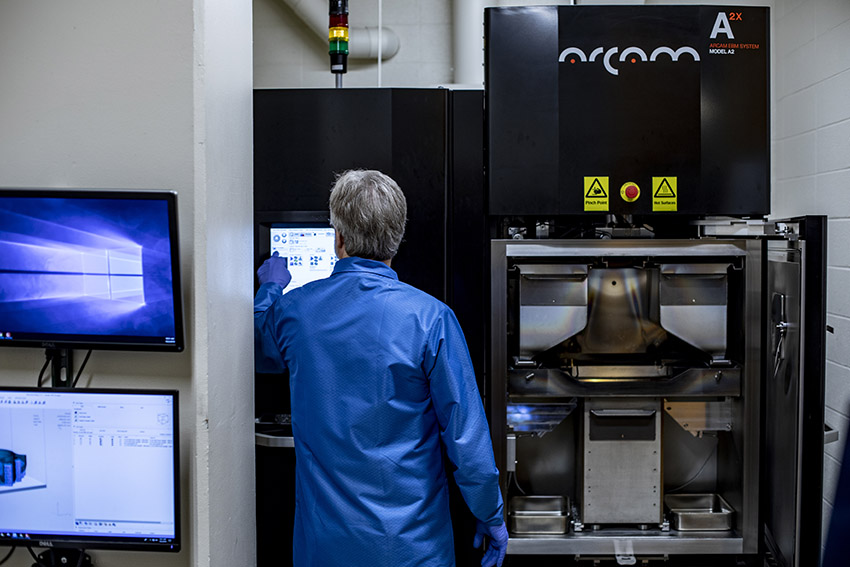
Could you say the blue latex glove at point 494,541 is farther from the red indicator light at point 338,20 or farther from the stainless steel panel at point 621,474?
the red indicator light at point 338,20

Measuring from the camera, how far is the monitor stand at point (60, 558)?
1.36 metres

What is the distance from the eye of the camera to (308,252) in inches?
74.2

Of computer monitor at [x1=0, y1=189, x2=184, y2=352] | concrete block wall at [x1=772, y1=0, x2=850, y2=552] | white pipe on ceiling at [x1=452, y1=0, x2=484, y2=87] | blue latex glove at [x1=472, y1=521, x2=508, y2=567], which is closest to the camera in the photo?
computer monitor at [x1=0, y1=189, x2=184, y2=352]

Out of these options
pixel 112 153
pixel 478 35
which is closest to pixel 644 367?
pixel 112 153

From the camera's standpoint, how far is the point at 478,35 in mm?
2904

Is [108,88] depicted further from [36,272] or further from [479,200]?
[479,200]

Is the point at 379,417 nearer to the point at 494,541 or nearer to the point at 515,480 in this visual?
the point at 494,541

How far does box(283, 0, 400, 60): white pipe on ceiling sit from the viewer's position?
9.71 feet

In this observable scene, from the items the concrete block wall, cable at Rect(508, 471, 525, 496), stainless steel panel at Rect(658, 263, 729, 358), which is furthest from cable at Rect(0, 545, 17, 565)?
the concrete block wall

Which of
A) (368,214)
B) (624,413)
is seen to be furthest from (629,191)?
(368,214)

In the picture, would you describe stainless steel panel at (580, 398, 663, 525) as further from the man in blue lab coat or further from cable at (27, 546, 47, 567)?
cable at (27, 546, 47, 567)

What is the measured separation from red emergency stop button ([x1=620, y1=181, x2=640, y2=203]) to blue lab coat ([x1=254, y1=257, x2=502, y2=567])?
1.88ft

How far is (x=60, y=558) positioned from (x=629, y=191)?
1433mm

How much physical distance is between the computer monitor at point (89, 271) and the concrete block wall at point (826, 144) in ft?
6.40
